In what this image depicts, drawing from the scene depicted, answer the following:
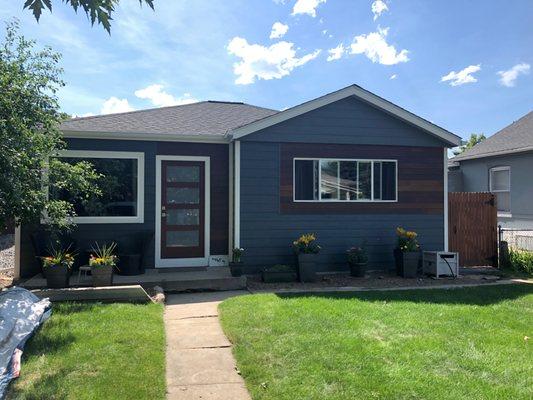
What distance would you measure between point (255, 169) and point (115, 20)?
6284 millimetres

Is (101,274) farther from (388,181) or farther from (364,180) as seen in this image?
(388,181)

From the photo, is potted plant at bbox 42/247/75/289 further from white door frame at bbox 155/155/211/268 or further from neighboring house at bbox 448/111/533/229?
neighboring house at bbox 448/111/533/229

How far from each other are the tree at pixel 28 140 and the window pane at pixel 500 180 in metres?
13.4

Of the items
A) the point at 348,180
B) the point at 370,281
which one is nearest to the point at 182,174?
the point at 348,180

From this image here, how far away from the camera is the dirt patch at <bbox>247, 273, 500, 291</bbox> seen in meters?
8.37

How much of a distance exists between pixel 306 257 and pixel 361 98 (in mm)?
3610

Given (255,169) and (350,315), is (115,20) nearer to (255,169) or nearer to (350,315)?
(350,315)

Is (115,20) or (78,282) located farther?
(78,282)

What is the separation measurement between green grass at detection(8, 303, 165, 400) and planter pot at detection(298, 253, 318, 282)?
3.35 m

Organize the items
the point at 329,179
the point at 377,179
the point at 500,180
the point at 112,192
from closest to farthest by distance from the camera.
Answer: the point at 112,192 → the point at 329,179 → the point at 377,179 → the point at 500,180

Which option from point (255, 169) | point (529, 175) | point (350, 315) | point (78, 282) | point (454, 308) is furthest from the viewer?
point (529, 175)

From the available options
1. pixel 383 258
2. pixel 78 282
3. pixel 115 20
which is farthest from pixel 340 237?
pixel 115 20

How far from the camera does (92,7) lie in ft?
9.72

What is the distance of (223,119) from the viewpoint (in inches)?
437
